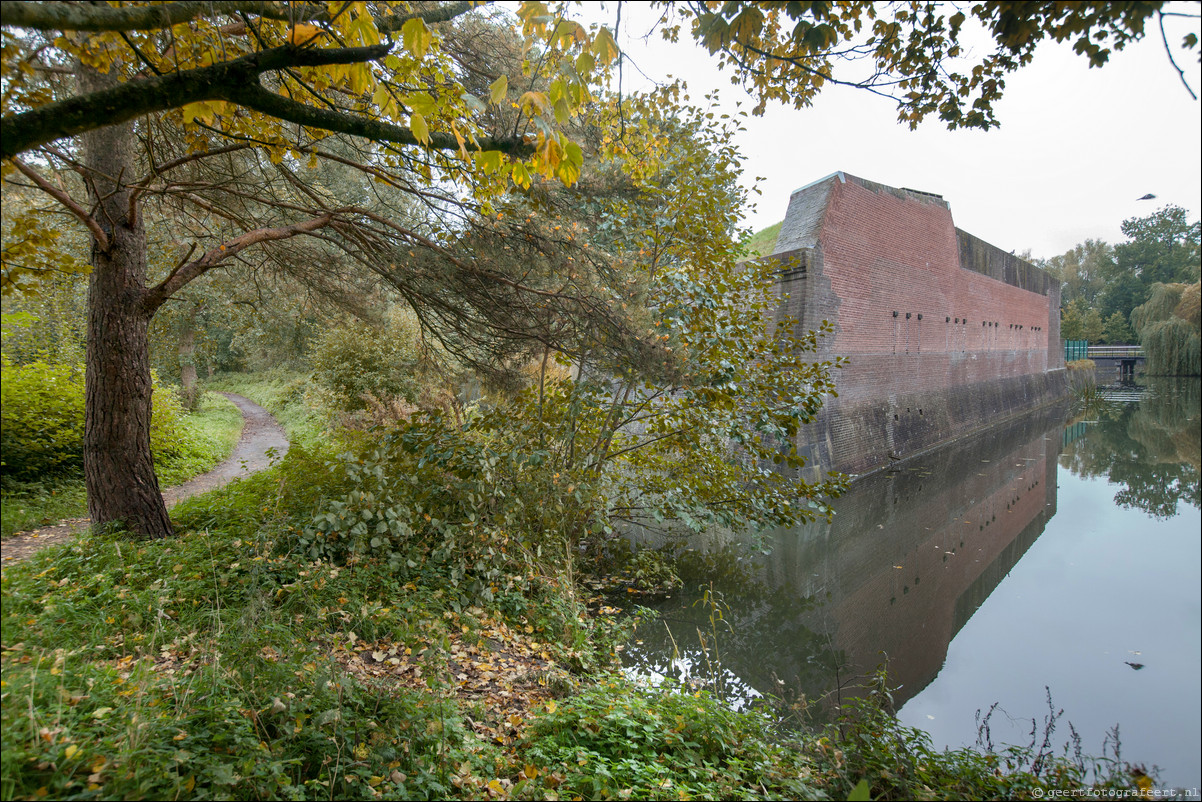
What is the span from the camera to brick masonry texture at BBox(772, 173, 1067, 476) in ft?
38.6

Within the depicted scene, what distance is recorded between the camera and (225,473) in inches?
353

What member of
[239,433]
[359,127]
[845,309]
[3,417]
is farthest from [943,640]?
[239,433]

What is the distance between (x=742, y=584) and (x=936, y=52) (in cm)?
535

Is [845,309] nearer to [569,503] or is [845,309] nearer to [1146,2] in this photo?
[569,503]

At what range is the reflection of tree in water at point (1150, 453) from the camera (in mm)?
8922

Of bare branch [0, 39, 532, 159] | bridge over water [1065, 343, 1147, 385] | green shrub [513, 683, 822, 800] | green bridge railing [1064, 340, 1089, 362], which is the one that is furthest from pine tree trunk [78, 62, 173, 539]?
green bridge railing [1064, 340, 1089, 362]

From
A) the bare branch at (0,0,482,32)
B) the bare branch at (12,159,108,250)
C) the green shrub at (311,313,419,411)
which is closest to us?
the bare branch at (0,0,482,32)

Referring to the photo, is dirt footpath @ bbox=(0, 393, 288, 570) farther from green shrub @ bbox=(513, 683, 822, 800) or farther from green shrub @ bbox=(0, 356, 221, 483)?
green shrub @ bbox=(513, 683, 822, 800)

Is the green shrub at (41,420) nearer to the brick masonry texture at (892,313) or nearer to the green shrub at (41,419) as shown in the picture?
the green shrub at (41,419)

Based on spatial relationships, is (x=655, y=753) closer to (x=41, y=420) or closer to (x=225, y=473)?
(x=41, y=420)

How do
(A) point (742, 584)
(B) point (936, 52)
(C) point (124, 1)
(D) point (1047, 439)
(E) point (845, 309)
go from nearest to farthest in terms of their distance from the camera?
1. (C) point (124, 1)
2. (B) point (936, 52)
3. (A) point (742, 584)
4. (E) point (845, 309)
5. (D) point (1047, 439)

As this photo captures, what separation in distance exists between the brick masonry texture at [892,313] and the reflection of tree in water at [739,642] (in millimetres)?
3988

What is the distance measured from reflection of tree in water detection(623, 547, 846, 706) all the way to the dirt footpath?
4.04 m

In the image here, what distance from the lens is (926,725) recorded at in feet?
14.0
